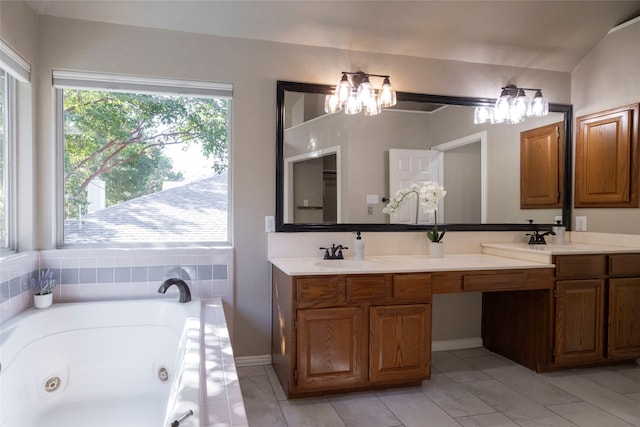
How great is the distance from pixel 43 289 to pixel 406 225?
7.97 feet

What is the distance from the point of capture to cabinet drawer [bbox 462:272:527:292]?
2.49m

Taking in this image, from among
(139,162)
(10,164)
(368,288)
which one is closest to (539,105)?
(368,288)

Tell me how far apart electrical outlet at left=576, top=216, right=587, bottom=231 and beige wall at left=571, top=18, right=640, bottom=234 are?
3cm

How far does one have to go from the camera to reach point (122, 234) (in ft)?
8.68

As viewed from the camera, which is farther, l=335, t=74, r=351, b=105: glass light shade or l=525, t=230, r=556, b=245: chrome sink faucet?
l=525, t=230, r=556, b=245: chrome sink faucet

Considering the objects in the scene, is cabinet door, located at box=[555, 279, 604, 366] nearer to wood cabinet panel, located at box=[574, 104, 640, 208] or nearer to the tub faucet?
wood cabinet panel, located at box=[574, 104, 640, 208]

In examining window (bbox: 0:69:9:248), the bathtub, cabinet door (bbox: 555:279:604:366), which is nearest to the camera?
the bathtub

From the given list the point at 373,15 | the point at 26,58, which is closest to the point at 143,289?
the point at 26,58

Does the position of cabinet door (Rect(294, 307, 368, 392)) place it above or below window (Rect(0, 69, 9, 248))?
below

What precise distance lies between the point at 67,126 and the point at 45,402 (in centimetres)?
165

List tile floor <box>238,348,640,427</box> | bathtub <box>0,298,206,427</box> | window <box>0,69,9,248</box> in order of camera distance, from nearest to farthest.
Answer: bathtub <box>0,298,206,427</box> → tile floor <box>238,348,640,427</box> → window <box>0,69,9,248</box>

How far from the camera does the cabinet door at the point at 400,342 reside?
234 cm

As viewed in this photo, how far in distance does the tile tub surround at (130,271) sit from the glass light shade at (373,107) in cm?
142

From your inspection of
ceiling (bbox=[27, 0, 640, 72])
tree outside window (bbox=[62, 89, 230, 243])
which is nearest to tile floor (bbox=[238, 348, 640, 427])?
tree outside window (bbox=[62, 89, 230, 243])
